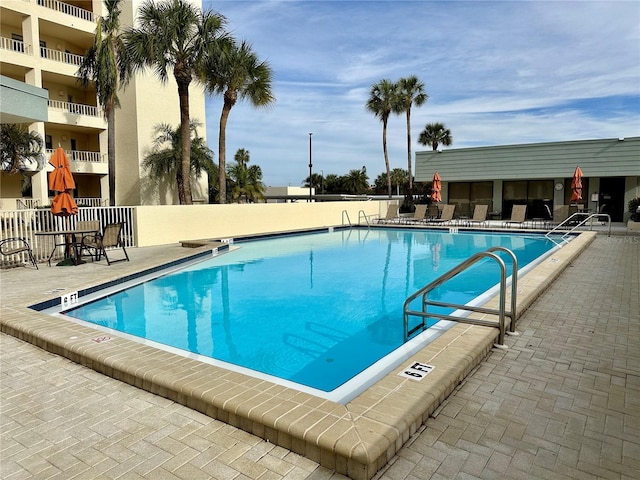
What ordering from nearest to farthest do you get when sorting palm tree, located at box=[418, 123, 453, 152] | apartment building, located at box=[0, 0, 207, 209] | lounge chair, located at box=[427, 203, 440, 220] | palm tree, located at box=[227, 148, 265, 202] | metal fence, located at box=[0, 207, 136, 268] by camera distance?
metal fence, located at box=[0, 207, 136, 268] < lounge chair, located at box=[427, 203, 440, 220] < apartment building, located at box=[0, 0, 207, 209] < palm tree, located at box=[227, 148, 265, 202] < palm tree, located at box=[418, 123, 453, 152]

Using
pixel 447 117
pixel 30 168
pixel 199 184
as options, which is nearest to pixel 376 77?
pixel 447 117

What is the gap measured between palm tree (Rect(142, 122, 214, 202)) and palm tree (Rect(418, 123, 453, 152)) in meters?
18.3

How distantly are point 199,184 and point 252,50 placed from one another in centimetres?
1236

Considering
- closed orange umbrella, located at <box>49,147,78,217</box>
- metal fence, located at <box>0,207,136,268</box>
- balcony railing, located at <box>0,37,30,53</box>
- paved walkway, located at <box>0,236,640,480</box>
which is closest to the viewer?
paved walkway, located at <box>0,236,640,480</box>

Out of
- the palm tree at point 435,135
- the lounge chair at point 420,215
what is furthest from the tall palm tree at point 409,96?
the lounge chair at point 420,215

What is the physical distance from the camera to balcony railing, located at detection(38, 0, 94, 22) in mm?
23781

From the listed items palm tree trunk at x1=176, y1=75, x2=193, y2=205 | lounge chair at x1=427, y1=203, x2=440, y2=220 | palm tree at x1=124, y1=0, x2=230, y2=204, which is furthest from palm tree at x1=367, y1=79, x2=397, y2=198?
palm tree trunk at x1=176, y1=75, x2=193, y2=205

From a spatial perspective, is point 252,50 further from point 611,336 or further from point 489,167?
point 611,336

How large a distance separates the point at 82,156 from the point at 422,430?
1077 inches

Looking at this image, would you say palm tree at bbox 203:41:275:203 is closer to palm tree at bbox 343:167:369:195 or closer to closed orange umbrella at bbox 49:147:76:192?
closed orange umbrella at bbox 49:147:76:192

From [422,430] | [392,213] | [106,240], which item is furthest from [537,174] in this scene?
[422,430]

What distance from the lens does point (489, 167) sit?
872 inches

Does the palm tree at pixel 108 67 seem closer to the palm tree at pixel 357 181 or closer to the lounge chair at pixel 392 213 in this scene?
the lounge chair at pixel 392 213

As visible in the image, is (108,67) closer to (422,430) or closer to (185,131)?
(185,131)
